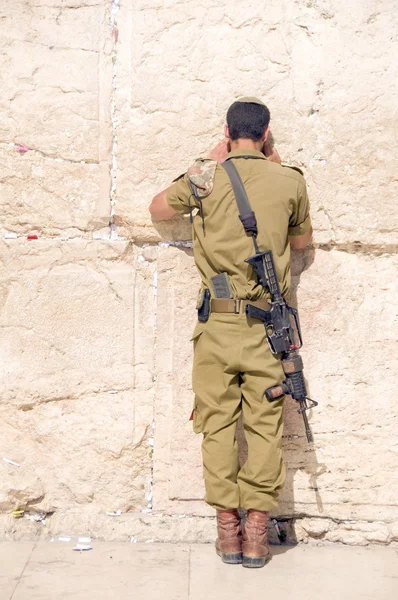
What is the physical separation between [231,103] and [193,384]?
4.29 ft

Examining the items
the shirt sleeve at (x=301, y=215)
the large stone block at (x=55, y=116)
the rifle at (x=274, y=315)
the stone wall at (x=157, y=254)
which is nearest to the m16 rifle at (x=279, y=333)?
the rifle at (x=274, y=315)

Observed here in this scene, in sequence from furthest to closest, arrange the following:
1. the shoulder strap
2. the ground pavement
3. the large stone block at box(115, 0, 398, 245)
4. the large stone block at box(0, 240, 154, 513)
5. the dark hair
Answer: the large stone block at box(0, 240, 154, 513), the large stone block at box(115, 0, 398, 245), the dark hair, the shoulder strap, the ground pavement

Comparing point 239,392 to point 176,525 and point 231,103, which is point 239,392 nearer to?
point 176,525

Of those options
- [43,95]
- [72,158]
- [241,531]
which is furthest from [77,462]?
[43,95]

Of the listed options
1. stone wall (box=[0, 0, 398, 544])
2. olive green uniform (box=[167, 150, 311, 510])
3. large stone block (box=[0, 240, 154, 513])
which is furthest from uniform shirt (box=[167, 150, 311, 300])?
large stone block (box=[0, 240, 154, 513])

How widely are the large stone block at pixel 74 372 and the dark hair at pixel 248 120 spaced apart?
78 centimetres

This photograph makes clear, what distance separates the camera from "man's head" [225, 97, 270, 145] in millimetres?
3531

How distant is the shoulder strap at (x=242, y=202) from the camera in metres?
3.42

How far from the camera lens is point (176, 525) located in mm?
3863

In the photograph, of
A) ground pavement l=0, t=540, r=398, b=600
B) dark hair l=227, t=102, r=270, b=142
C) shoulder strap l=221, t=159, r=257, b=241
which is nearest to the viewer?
ground pavement l=0, t=540, r=398, b=600

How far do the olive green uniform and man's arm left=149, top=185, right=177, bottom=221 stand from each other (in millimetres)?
67

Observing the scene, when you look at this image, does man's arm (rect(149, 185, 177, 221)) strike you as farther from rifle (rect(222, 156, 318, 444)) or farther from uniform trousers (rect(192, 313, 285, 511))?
uniform trousers (rect(192, 313, 285, 511))

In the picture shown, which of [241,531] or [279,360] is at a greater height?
[279,360]

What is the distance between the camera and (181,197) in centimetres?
359
